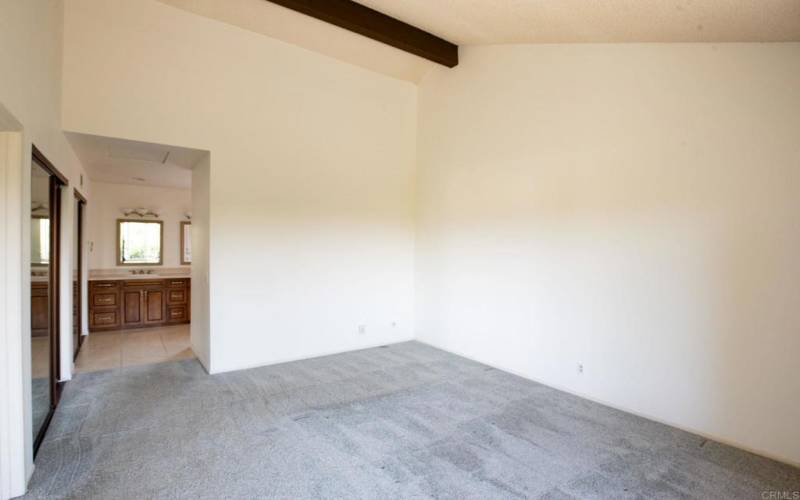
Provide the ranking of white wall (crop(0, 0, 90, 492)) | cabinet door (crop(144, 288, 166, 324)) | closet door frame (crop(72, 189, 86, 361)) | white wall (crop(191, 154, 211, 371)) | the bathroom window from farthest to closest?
the bathroom window < cabinet door (crop(144, 288, 166, 324)) < closet door frame (crop(72, 189, 86, 361)) < white wall (crop(191, 154, 211, 371)) < white wall (crop(0, 0, 90, 492))

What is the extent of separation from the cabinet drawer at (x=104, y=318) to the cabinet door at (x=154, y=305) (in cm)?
42

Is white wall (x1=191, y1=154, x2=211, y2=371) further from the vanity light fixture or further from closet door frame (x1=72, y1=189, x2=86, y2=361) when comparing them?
the vanity light fixture

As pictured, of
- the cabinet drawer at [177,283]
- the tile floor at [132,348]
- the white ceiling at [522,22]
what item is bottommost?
the tile floor at [132,348]

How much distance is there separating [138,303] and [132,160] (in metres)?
2.77

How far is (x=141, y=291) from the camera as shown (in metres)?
6.60

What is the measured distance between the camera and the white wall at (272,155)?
3.89 metres

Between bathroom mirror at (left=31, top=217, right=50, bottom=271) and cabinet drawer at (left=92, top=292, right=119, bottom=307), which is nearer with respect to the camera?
bathroom mirror at (left=31, top=217, right=50, bottom=271)

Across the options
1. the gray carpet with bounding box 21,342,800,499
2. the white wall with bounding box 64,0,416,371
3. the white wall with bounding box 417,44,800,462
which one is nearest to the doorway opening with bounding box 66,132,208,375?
the white wall with bounding box 64,0,416,371

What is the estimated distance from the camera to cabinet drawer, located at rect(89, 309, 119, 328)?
248 inches

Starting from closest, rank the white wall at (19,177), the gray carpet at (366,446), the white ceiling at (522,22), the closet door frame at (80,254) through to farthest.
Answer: the white wall at (19,177) < the gray carpet at (366,446) < the white ceiling at (522,22) < the closet door frame at (80,254)

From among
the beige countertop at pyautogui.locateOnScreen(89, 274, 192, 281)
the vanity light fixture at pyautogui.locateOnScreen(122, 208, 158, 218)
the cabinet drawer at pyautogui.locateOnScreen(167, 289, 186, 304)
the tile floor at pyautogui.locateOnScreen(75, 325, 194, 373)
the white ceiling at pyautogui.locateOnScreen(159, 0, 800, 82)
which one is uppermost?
the white ceiling at pyautogui.locateOnScreen(159, 0, 800, 82)

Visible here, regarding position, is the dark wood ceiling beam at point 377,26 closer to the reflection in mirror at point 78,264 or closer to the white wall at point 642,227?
the white wall at point 642,227

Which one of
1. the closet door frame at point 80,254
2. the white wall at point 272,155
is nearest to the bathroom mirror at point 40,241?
the white wall at point 272,155

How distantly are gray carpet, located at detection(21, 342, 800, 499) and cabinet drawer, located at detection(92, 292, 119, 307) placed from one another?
8.48 ft
